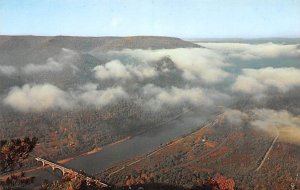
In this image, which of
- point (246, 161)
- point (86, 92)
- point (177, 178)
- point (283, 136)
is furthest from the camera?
point (86, 92)

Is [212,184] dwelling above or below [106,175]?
above

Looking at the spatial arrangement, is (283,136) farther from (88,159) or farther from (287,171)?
(88,159)

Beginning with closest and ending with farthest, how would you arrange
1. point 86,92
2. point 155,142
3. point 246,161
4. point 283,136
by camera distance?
point 246,161 → point 155,142 → point 283,136 → point 86,92

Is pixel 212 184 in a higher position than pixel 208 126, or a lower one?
higher

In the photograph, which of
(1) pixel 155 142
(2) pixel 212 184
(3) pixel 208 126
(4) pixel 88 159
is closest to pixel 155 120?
(3) pixel 208 126

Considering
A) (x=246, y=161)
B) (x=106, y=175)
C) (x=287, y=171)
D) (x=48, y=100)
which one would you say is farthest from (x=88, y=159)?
(x=48, y=100)

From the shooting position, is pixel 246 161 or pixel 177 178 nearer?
pixel 177 178

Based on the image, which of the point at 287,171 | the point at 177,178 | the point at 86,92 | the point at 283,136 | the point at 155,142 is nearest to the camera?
the point at 177,178

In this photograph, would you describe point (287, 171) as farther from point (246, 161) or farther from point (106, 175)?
point (106, 175)

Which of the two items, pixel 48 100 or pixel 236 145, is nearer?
pixel 236 145
